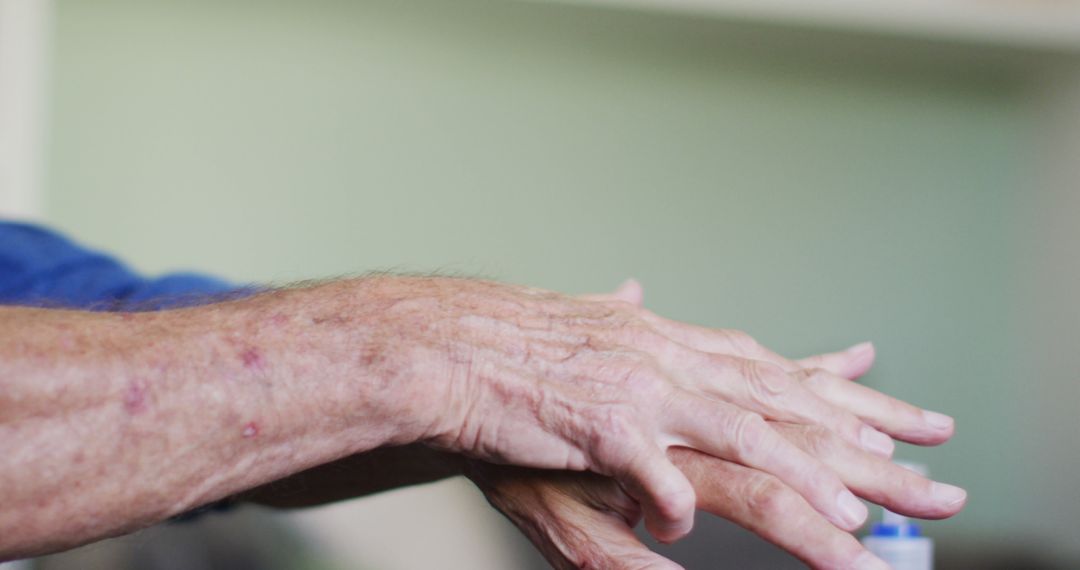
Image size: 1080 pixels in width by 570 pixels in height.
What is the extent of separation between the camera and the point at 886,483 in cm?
69

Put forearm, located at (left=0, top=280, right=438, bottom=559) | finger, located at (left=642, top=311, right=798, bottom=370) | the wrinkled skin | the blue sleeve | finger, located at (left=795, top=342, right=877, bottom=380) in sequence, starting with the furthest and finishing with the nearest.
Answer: the blue sleeve, finger, located at (left=795, top=342, right=877, bottom=380), finger, located at (left=642, top=311, right=798, bottom=370), the wrinkled skin, forearm, located at (left=0, top=280, right=438, bottom=559)

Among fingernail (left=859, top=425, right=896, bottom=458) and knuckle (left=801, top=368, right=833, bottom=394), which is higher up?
knuckle (left=801, top=368, right=833, bottom=394)

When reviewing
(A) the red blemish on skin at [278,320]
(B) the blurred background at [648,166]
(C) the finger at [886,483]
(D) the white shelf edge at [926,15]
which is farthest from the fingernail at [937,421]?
(D) the white shelf edge at [926,15]

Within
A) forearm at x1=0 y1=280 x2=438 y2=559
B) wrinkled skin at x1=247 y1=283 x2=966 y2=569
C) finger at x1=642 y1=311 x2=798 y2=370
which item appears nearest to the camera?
forearm at x1=0 y1=280 x2=438 y2=559

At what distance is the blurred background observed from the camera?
6.92 ft

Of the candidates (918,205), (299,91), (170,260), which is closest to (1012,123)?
(918,205)

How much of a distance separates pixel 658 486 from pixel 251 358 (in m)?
0.27

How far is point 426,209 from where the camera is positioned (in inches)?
86.3

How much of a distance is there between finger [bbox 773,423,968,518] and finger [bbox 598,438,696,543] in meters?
0.12

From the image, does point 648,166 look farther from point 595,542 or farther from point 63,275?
point 595,542

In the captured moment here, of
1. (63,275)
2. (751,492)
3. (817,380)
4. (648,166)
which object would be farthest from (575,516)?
(648,166)

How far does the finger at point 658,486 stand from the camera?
2.11ft

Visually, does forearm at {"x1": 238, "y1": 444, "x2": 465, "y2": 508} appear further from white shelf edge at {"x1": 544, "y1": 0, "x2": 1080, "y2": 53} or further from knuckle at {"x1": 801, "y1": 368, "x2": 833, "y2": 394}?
white shelf edge at {"x1": 544, "y1": 0, "x2": 1080, "y2": 53}

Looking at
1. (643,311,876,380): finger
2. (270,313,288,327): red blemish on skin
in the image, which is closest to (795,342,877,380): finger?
(643,311,876,380): finger
